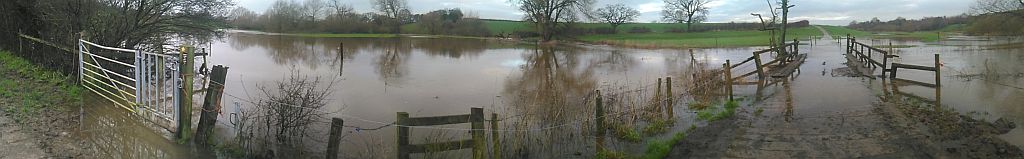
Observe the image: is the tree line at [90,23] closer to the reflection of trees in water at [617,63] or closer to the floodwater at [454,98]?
the floodwater at [454,98]

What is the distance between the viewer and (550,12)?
70.6 m

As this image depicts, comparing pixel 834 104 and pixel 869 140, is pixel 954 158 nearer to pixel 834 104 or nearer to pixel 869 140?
pixel 869 140

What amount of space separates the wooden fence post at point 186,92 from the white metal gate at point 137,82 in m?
0.06

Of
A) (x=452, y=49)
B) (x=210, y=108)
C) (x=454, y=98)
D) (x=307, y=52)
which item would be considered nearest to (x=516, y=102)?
(x=454, y=98)

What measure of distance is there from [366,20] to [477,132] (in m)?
96.4

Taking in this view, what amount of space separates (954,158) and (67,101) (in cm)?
1250

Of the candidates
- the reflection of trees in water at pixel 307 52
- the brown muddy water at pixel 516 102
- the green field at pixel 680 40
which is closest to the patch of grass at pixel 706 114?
the brown muddy water at pixel 516 102

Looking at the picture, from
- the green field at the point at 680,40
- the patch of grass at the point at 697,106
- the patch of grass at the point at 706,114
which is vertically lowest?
the patch of grass at the point at 706,114

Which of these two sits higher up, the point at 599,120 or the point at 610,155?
the point at 599,120

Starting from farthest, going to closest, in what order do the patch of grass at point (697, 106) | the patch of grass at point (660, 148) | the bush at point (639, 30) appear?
the bush at point (639, 30), the patch of grass at point (697, 106), the patch of grass at point (660, 148)

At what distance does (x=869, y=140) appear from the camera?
940 centimetres

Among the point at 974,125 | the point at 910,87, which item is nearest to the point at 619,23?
the point at 910,87

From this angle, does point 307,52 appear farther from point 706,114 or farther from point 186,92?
point 186,92

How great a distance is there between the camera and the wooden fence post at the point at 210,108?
821 cm
